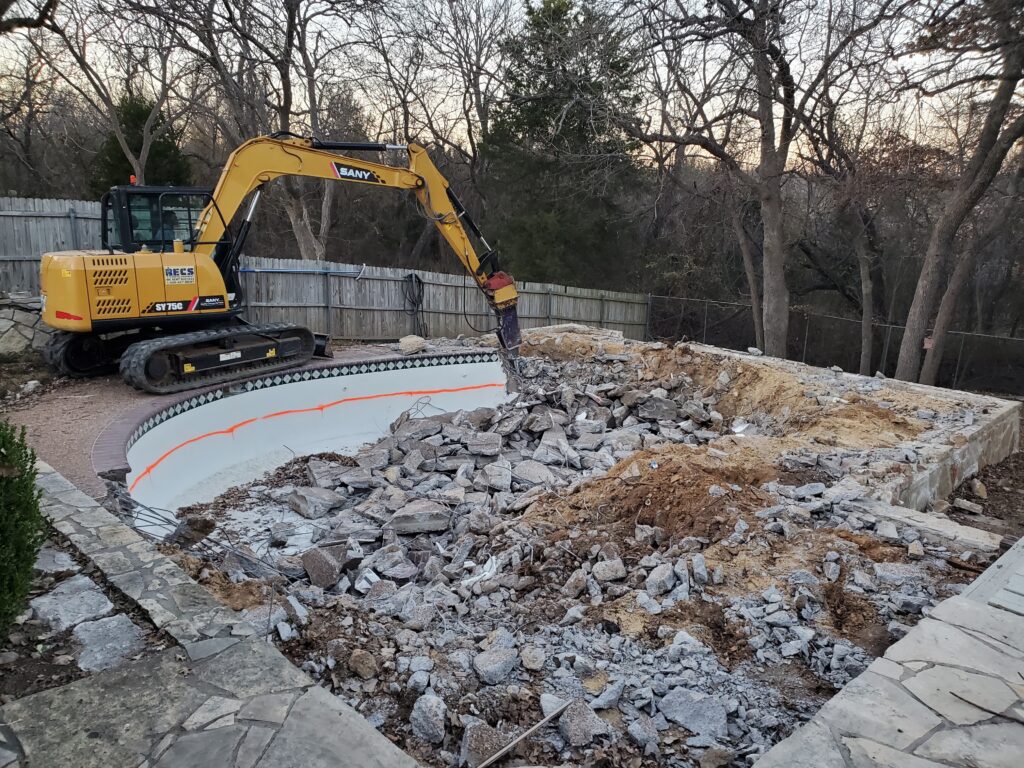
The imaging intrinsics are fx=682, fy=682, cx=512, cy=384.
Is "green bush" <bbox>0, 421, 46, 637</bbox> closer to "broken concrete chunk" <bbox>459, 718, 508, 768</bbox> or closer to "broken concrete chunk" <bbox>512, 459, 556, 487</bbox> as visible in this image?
"broken concrete chunk" <bbox>459, 718, 508, 768</bbox>

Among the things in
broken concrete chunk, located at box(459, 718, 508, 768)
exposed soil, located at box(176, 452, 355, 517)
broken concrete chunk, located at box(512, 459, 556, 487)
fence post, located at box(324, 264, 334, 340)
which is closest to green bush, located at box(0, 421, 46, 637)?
broken concrete chunk, located at box(459, 718, 508, 768)

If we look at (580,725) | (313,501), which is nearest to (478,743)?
(580,725)

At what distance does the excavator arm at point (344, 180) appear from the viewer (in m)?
9.58

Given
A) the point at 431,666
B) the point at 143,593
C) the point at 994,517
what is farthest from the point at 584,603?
the point at 994,517

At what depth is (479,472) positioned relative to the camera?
7855mm

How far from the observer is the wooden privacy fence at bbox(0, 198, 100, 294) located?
11070mm

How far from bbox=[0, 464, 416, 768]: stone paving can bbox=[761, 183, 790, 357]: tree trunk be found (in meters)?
14.3

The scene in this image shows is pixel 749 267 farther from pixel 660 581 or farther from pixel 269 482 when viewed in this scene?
pixel 660 581

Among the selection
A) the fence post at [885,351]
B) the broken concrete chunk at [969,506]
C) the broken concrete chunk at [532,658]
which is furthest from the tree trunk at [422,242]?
the broken concrete chunk at [532,658]

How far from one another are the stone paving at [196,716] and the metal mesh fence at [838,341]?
44.8 feet

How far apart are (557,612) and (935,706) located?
2093 mm

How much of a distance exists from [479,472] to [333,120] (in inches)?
657

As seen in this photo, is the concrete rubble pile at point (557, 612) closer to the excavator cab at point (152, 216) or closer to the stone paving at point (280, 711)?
A: the stone paving at point (280, 711)

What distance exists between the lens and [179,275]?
30.2ft
